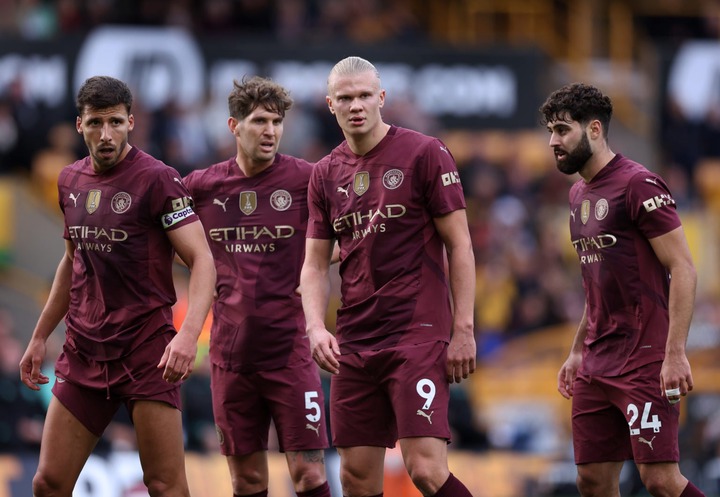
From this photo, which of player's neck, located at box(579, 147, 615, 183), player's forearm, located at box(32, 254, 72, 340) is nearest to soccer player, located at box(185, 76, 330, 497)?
player's forearm, located at box(32, 254, 72, 340)

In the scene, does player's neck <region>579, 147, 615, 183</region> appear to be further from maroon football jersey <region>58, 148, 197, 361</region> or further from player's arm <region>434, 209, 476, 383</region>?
maroon football jersey <region>58, 148, 197, 361</region>

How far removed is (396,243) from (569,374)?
1521 millimetres

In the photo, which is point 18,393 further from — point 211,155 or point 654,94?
point 654,94

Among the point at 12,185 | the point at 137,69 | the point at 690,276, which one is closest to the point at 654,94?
the point at 137,69

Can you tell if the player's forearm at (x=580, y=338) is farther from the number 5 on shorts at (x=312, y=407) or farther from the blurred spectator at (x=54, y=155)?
the blurred spectator at (x=54, y=155)

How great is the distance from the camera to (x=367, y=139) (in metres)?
8.19

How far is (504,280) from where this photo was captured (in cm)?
1772

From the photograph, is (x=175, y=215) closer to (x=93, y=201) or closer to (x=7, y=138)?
(x=93, y=201)

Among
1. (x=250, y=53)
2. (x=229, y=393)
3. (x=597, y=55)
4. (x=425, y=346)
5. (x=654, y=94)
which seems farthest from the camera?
(x=597, y=55)

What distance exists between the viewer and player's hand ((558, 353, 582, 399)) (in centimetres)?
864

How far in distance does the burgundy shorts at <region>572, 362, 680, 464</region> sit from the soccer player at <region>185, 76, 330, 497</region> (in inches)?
66.0

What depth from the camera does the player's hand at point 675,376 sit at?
309 inches

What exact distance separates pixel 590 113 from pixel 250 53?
35.8 feet

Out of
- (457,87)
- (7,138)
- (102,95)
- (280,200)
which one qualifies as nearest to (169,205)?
(102,95)
